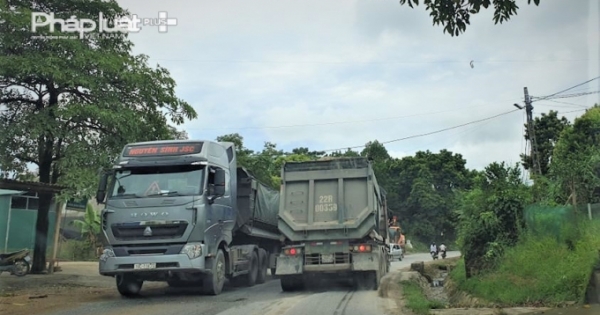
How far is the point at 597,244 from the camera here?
34.5 feet

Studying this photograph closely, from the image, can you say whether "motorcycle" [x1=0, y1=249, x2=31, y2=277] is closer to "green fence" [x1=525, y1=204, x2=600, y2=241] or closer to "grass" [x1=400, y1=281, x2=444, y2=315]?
"grass" [x1=400, y1=281, x2=444, y2=315]

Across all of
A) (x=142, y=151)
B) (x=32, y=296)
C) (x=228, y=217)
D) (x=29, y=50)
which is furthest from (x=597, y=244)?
(x=29, y=50)

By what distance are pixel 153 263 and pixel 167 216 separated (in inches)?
36.6

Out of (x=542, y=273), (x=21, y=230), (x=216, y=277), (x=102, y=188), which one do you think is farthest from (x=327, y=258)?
(x=21, y=230)

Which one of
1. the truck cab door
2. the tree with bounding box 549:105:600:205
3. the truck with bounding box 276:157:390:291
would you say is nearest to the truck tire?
the truck with bounding box 276:157:390:291

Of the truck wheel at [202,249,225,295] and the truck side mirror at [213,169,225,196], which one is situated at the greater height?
the truck side mirror at [213,169,225,196]

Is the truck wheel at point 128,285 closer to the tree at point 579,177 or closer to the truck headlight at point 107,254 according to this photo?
the truck headlight at point 107,254

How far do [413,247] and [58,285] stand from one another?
145 ft

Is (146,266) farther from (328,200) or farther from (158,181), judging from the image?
(328,200)

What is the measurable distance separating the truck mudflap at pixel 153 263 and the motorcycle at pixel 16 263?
7.46m

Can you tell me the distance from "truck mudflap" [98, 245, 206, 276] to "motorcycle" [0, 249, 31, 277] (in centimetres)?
746

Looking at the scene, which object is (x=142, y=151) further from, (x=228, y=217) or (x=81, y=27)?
(x=81, y=27)

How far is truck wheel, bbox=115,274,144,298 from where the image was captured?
11438mm

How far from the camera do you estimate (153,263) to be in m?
10.5
